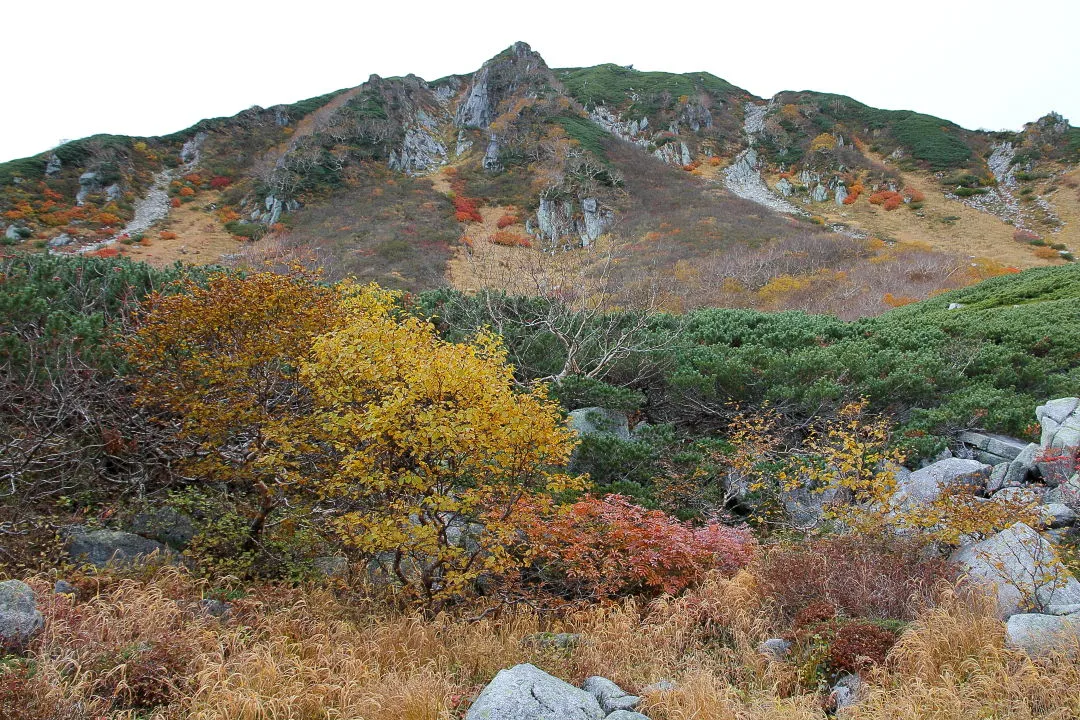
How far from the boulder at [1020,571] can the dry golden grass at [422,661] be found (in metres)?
0.27

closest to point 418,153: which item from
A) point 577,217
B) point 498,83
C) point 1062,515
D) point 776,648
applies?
point 498,83

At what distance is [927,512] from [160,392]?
25.6 feet

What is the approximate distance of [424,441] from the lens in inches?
190

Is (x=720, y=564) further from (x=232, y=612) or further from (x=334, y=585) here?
(x=232, y=612)

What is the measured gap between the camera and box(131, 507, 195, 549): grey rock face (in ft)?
20.4

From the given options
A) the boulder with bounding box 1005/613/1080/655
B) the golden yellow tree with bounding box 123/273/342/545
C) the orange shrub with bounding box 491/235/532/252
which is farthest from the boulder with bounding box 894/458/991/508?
the orange shrub with bounding box 491/235/532/252

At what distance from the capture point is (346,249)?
101 feet

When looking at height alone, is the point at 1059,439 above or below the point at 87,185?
below

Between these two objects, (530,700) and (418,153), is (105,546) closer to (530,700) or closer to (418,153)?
(530,700)

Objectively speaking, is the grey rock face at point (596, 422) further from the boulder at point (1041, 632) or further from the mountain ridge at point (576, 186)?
the mountain ridge at point (576, 186)

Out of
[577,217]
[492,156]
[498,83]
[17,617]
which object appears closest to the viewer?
[17,617]

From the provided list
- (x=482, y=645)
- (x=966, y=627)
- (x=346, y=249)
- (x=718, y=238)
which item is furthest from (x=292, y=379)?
(x=718, y=238)

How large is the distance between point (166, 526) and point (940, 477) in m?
9.38

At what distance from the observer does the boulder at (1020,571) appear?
14.8 feet
